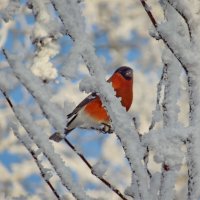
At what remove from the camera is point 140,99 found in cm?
652

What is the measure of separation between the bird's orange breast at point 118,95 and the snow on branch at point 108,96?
3.20ft

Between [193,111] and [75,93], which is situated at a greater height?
[193,111]

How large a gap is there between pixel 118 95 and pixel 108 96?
1257 millimetres

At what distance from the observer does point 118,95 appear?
2383 mm

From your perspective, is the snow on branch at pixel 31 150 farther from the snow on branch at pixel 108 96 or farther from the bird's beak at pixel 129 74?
the bird's beak at pixel 129 74

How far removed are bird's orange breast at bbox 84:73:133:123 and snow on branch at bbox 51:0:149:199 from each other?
98 cm

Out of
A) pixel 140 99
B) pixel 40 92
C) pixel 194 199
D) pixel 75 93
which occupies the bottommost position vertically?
pixel 140 99

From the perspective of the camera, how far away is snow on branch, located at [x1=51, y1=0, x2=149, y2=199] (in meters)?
1.12

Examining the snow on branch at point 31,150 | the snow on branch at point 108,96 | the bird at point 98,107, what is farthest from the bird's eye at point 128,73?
the snow on branch at point 108,96

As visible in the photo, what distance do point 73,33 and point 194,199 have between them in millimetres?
330

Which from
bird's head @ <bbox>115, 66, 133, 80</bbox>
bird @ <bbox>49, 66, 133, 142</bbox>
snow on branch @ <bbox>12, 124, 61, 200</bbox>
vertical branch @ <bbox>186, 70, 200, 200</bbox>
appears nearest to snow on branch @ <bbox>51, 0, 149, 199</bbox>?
vertical branch @ <bbox>186, 70, 200, 200</bbox>

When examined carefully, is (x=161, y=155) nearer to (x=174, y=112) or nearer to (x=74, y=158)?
(x=174, y=112)

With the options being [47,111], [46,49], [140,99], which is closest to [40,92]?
[47,111]

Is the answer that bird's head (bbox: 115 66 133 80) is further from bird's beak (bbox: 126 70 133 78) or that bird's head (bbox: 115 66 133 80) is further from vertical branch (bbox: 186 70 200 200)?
vertical branch (bbox: 186 70 200 200)
